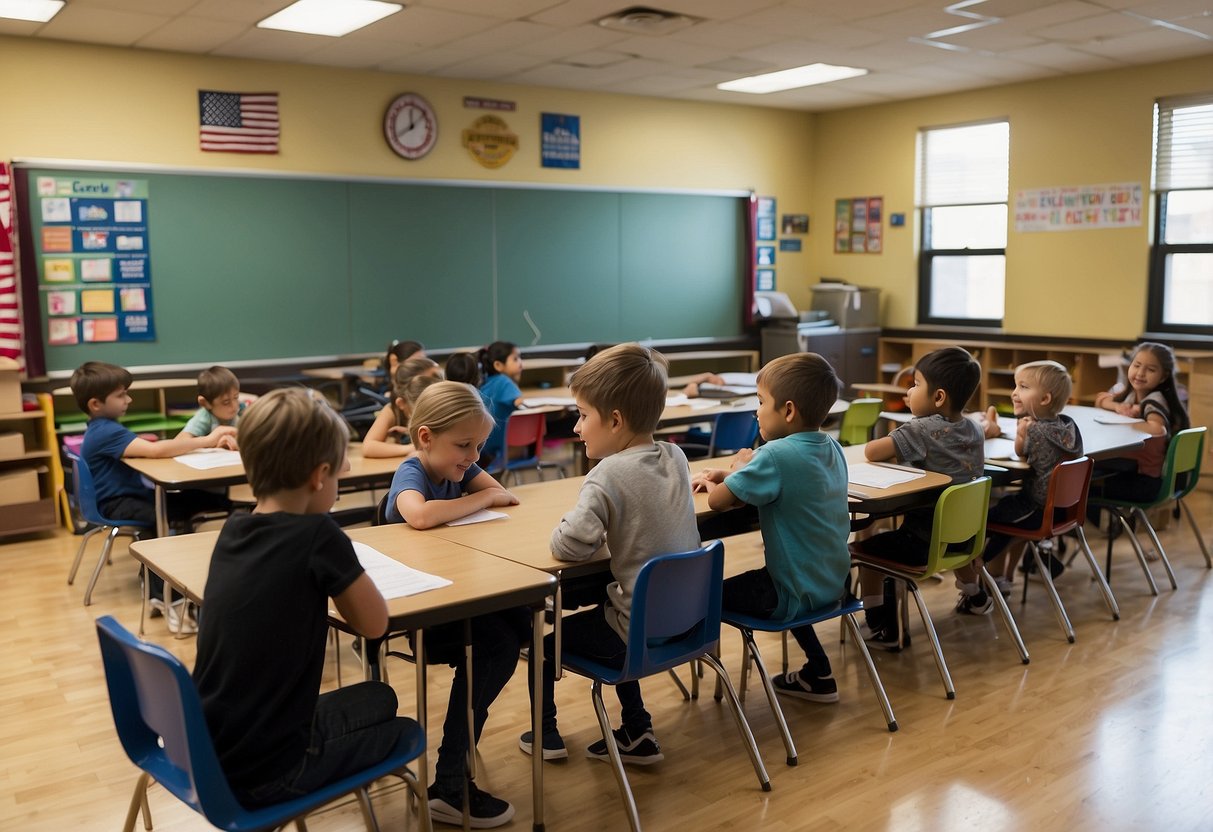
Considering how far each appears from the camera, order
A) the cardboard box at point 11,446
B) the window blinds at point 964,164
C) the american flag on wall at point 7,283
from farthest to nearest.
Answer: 1. the window blinds at point 964,164
2. the american flag on wall at point 7,283
3. the cardboard box at point 11,446

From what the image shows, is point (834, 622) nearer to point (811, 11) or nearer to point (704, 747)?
point (704, 747)

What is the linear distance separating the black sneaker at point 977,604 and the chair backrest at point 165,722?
10.7 ft

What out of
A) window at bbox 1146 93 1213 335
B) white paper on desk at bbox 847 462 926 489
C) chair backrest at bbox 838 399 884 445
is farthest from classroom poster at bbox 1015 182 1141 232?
white paper on desk at bbox 847 462 926 489

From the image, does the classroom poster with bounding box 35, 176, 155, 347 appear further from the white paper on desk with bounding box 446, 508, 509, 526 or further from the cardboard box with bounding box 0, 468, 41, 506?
the white paper on desk with bounding box 446, 508, 509, 526

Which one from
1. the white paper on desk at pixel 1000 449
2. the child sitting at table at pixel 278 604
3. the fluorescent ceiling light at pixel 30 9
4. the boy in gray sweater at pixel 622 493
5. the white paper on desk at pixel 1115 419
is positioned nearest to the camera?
the child sitting at table at pixel 278 604

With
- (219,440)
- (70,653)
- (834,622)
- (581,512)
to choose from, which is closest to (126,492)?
(219,440)

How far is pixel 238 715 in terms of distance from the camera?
1.89 meters

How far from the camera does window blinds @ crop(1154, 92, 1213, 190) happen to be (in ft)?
23.4

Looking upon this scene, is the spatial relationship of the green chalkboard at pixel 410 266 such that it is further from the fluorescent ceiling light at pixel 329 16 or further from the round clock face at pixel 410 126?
the fluorescent ceiling light at pixel 329 16

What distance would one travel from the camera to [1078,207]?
777cm

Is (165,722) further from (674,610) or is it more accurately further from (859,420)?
(859,420)

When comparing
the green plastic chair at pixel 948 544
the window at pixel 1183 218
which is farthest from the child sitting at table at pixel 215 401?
the window at pixel 1183 218

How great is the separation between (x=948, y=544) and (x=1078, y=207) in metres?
5.17

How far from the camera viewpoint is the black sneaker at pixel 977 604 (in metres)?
4.34
